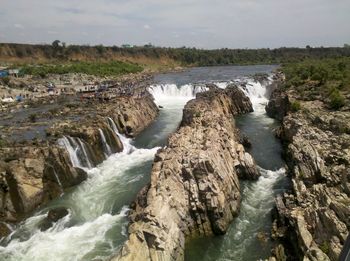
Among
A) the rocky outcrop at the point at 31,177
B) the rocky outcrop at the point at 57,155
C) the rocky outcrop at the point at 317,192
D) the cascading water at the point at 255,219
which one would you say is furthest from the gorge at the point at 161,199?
the rocky outcrop at the point at 317,192

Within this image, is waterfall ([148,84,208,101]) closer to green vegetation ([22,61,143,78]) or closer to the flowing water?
green vegetation ([22,61,143,78])

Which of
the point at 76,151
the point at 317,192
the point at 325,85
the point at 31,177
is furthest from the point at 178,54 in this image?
the point at 317,192

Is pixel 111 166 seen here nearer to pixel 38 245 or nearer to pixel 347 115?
pixel 38 245

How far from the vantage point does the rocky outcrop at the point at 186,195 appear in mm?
17875

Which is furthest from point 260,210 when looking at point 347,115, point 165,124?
point 165,124

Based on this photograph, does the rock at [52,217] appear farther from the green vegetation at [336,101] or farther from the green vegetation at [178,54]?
the green vegetation at [178,54]

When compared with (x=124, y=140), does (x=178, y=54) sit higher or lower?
higher

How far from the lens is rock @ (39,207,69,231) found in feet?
76.9

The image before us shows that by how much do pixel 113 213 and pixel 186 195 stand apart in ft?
19.9

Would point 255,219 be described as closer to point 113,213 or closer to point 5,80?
point 113,213

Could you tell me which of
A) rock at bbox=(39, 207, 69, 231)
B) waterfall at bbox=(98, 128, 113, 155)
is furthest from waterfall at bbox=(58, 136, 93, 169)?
rock at bbox=(39, 207, 69, 231)

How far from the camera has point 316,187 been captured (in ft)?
71.8

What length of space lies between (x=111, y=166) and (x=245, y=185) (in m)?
13.2

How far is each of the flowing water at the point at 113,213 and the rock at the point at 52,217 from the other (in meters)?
0.36
